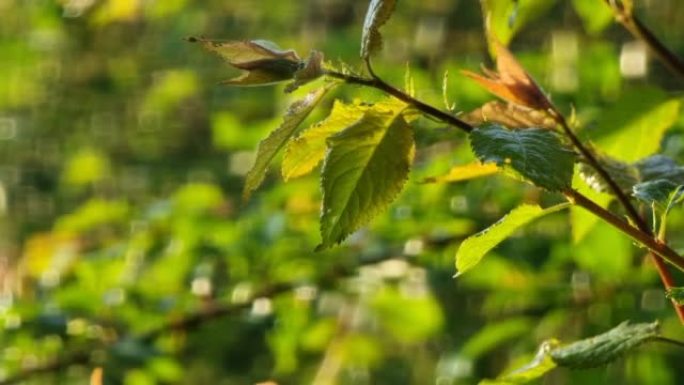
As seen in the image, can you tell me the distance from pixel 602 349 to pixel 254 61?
0.20 m

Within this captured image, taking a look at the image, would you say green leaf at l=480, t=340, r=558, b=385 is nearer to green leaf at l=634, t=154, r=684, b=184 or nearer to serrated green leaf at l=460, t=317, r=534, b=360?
green leaf at l=634, t=154, r=684, b=184

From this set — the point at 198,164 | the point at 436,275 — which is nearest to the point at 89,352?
the point at 436,275

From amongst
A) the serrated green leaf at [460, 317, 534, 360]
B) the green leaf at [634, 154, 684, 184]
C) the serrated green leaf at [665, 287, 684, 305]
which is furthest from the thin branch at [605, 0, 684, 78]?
the serrated green leaf at [460, 317, 534, 360]

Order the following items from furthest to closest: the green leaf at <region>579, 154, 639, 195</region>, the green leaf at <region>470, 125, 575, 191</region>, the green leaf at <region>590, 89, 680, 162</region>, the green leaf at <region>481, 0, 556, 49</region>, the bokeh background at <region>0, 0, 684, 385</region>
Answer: the bokeh background at <region>0, 0, 684, 385</region>
the green leaf at <region>590, 89, 680, 162</region>
the green leaf at <region>481, 0, 556, 49</region>
the green leaf at <region>579, 154, 639, 195</region>
the green leaf at <region>470, 125, 575, 191</region>

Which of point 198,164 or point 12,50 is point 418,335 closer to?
point 12,50

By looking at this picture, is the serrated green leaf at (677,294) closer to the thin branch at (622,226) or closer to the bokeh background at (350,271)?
the thin branch at (622,226)

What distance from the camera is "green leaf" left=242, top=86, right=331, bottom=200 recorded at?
50 cm

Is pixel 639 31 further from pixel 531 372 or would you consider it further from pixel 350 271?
pixel 350 271

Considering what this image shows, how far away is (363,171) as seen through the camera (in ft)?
1.65

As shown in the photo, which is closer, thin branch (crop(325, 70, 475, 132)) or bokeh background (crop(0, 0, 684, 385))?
thin branch (crop(325, 70, 475, 132))

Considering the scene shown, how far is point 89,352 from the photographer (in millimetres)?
1246

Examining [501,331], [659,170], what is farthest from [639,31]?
[501,331]

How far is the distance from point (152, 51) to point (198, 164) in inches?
22.7

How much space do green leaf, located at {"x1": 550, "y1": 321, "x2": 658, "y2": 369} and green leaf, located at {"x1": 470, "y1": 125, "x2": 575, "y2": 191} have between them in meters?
0.10
